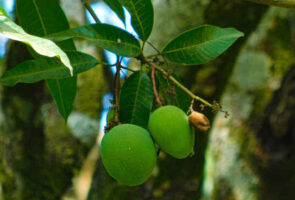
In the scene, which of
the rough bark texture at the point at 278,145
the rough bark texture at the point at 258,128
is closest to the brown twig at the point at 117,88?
the rough bark texture at the point at 258,128

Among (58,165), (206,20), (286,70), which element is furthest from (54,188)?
(286,70)

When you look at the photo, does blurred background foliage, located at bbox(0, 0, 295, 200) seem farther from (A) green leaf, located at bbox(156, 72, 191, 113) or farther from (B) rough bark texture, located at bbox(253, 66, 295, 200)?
(A) green leaf, located at bbox(156, 72, 191, 113)

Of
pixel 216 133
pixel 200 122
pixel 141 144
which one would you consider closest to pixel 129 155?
pixel 141 144

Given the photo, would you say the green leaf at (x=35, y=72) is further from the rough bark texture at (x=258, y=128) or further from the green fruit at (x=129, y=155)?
the rough bark texture at (x=258, y=128)

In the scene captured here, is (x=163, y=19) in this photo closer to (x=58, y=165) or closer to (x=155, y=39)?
(x=155, y=39)

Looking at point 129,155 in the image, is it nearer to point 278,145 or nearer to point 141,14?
point 141,14
